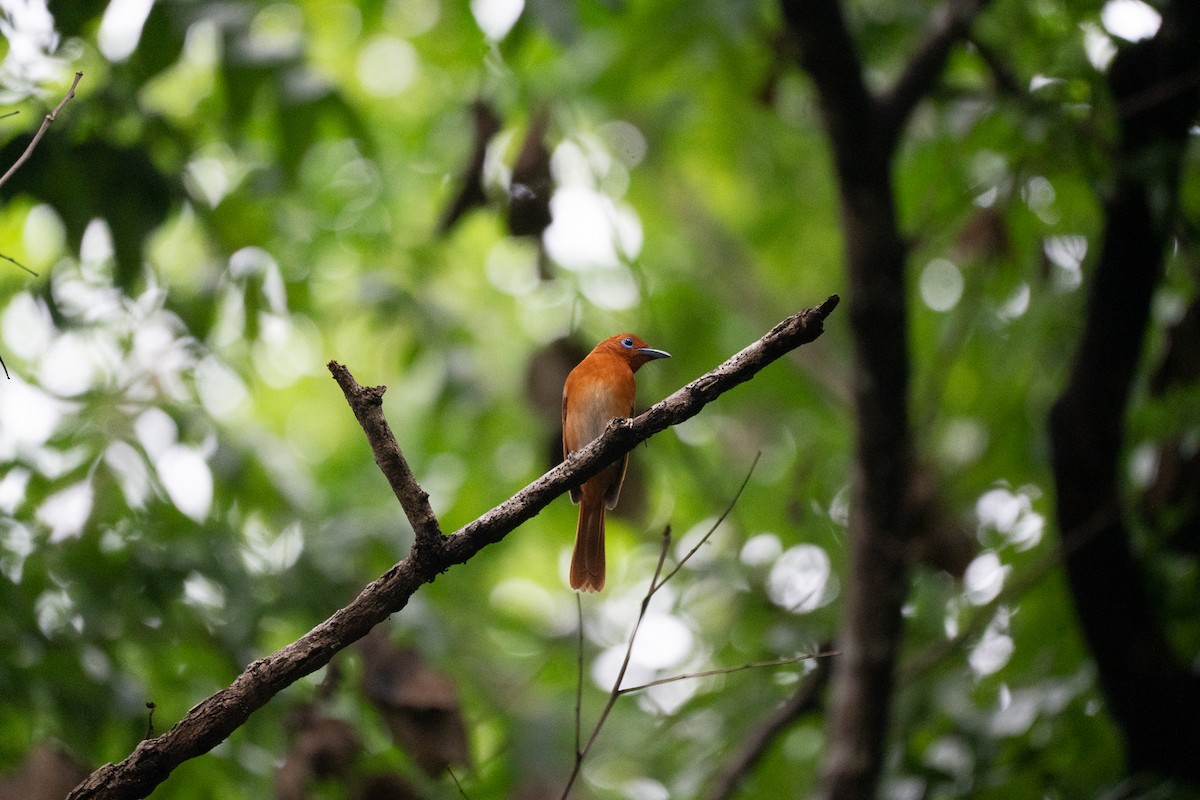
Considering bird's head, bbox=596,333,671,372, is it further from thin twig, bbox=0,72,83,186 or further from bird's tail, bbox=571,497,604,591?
thin twig, bbox=0,72,83,186

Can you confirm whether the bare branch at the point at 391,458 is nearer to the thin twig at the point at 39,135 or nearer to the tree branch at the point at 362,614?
the tree branch at the point at 362,614

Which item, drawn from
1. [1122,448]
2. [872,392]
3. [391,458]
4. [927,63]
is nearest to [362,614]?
[391,458]

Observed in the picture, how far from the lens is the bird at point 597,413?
3.44 m

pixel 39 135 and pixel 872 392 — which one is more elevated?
pixel 872 392

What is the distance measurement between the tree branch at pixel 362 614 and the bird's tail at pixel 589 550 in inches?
56.0

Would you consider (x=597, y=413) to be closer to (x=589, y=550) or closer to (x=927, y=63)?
(x=589, y=550)

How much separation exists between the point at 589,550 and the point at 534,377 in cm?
67

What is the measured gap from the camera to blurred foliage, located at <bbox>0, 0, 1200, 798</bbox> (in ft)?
13.1

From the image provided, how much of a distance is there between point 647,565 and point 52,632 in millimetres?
4719

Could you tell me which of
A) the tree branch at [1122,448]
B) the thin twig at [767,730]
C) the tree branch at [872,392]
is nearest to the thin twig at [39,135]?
the tree branch at [872,392]

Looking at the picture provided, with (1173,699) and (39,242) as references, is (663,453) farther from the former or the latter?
(39,242)

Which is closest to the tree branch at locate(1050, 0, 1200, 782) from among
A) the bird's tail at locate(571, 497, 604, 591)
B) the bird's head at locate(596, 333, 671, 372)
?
the bird's tail at locate(571, 497, 604, 591)

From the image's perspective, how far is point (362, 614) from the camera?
221 centimetres

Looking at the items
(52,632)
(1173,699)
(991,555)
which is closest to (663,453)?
(991,555)
